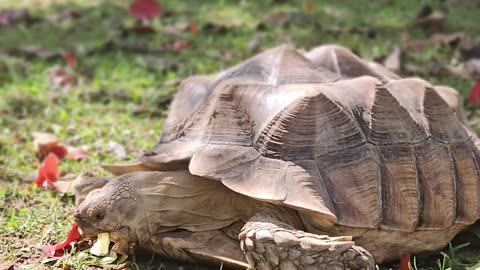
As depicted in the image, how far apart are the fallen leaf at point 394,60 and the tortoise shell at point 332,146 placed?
1852 mm

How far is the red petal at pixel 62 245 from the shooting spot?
10.2 feet

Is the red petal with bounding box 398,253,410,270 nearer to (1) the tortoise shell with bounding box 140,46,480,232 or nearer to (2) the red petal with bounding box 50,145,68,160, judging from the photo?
(1) the tortoise shell with bounding box 140,46,480,232

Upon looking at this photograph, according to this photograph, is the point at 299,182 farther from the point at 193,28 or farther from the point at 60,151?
the point at 193,28

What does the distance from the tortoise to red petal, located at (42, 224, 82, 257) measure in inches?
4.7

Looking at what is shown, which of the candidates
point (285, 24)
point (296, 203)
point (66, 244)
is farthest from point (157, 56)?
point (296, 203)

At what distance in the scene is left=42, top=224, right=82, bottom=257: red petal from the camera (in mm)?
3105

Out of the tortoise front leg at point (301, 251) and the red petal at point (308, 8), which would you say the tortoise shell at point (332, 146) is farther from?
the red petal at point (308, 8)

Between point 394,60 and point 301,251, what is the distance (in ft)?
10.1

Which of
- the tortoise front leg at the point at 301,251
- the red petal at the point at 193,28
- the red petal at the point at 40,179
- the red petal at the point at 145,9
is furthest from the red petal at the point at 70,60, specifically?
the tortoise front leg at the point at 301,251

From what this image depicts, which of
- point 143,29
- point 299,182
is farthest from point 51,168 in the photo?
point 143,29

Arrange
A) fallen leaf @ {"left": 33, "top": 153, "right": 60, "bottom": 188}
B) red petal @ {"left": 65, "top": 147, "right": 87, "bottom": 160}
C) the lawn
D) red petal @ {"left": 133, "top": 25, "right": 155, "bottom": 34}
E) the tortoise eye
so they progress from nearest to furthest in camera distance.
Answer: the tortoise eye, the lawn, fallen leaf @ {"left": 33, "top": 153, "right": 60, "bottom": 188}, red petal @ {"left": 65, "top": 147, "right": 87, "bottom": 160}, red petal @ {"left": 133, "top": 25, "right": 155, "bottom": 34}

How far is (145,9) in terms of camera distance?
22.5 feet

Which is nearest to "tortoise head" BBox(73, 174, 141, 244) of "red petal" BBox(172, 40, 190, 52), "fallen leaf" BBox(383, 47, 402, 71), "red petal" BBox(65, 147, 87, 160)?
"red petal" BBox(65, 147, 87, 160)

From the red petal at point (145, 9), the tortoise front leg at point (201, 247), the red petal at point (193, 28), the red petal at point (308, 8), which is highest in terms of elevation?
the red petal at point (145, 9)
